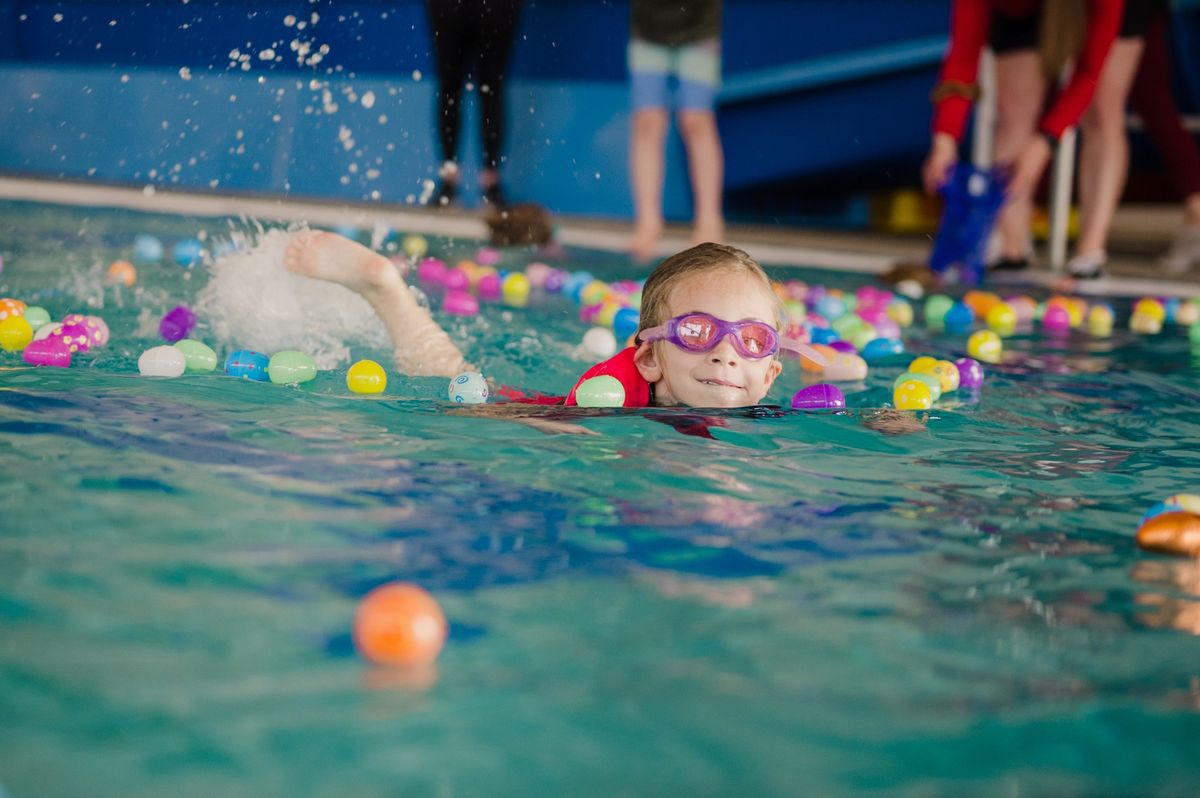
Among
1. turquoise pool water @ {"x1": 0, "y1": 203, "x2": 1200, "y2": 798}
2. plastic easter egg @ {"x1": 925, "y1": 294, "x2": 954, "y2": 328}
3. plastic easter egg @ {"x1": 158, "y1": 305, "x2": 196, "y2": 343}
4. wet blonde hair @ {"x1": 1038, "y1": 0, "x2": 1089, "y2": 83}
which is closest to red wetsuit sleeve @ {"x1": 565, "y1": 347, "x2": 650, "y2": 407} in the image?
turquoise pool water @ {"x1": 0, "y1": 203, "x2": 1200, "y2": 798}

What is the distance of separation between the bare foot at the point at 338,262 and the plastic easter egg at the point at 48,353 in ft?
2.10

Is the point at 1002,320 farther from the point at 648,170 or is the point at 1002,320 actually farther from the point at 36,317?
the point at 36,317

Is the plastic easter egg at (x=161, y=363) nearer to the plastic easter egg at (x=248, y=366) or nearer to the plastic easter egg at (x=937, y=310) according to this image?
the plastic easter egg at (x=248, y=366)

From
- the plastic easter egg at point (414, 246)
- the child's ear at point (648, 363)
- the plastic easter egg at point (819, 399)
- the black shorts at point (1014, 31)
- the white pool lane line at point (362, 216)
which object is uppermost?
the black shorts at point (1014, 31)

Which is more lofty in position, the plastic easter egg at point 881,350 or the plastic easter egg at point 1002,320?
the plastic easter egg at point 1002,320

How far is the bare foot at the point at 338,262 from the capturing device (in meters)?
3.62

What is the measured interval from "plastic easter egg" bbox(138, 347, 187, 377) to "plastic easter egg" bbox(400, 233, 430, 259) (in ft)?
11.0

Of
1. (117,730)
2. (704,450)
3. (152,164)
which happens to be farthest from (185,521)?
(152,164)

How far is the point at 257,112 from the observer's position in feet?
31.9

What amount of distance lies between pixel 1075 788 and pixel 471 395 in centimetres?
203

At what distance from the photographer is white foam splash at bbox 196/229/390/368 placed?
4.08 m

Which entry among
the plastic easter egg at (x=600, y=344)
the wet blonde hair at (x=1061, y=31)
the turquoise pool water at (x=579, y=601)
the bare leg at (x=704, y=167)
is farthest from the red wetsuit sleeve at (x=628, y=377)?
the bare leg at (x=704, y=167)

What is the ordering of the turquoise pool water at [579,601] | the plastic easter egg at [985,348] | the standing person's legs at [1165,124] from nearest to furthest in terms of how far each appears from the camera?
the turquoise pool water at [579,601]
the plastic easter egg at [985,348]
the standing person's legs at [1165,124]

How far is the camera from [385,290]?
3688mm
